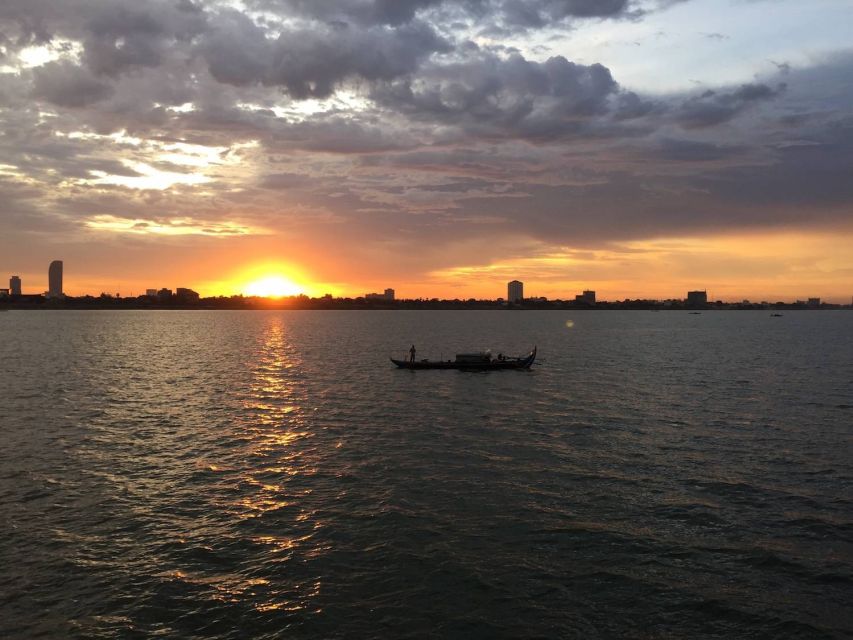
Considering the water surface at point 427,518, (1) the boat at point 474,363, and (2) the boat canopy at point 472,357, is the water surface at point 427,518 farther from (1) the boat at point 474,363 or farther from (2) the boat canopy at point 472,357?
(2) the boat canopy at point 472,357

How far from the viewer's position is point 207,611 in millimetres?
18891

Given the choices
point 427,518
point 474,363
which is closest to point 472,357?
point 474,363

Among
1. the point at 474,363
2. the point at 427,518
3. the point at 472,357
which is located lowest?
the point at 427,518

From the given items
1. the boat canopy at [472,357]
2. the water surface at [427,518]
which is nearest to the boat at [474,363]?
the boat canopy at [472,357]

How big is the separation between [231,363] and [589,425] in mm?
73506

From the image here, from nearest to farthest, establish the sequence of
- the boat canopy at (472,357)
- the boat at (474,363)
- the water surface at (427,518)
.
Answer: the water surface at (427,518) < the boat at (474,363) < the boat canopy at (472,357)

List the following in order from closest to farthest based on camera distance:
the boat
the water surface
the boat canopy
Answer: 1. the water surface
2. the boat
3. the boat canopy

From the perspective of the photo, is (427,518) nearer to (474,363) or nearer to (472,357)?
(474,363)

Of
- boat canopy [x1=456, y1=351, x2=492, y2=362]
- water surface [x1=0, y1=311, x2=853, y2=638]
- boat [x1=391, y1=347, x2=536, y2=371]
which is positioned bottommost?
water surface [x1=0, y1=311, x2=853, y2=638]

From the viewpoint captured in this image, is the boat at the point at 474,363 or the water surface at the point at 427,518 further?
the boat at the point at 474,363

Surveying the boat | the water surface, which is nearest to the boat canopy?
Answer: the boat

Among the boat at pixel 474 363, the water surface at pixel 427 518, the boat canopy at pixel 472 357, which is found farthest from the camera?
the boat canopy at pixel 472 357

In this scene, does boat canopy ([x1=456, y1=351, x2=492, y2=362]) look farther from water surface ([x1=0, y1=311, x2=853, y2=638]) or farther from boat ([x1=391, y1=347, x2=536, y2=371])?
water surface ([x1=0, y1=311, x2=853, y2=638])

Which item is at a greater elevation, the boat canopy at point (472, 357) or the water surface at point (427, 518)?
the boat canopy at point (472, 357)
